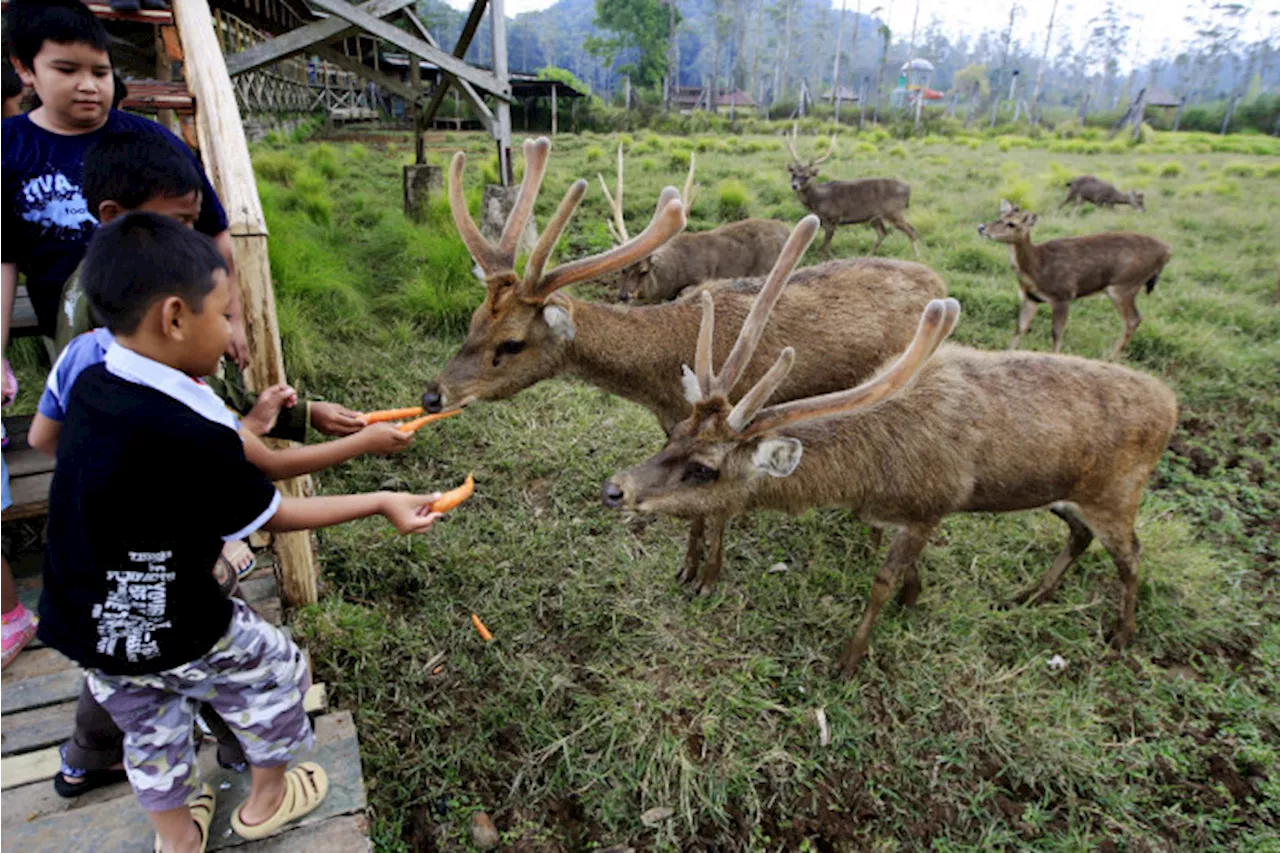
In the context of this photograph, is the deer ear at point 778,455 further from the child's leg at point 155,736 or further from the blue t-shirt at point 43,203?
the blue t-shirt at point 43,203

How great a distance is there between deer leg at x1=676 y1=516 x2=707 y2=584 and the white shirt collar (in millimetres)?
2829

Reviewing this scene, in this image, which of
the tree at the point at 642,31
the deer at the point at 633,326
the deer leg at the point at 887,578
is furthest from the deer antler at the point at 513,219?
the tree at the point at 642,31

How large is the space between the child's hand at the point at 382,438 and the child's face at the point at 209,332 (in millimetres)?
563

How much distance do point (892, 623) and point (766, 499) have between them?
123 centimetres

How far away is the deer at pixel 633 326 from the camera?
3.81 meters

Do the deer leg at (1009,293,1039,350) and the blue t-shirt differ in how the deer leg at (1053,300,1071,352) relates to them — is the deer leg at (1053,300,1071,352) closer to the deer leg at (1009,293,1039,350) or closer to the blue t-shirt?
the deer leg at (1009,293,1039,350)

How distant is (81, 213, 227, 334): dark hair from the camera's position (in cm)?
161

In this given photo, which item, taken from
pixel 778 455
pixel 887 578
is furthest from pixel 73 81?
pixel 887 578

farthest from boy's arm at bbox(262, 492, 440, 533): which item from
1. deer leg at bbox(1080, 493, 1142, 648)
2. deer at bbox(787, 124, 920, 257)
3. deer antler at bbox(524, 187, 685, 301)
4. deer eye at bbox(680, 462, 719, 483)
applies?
deer at bbox(787, 124, 920, 257)

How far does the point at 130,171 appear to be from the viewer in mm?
2197

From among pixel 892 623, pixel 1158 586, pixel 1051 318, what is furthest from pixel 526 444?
pixel 1051 318

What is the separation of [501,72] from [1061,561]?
8.16 meters

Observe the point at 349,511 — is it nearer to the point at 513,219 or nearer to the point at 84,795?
the point at 84,795

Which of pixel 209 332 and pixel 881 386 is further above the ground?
pixel 209 332
